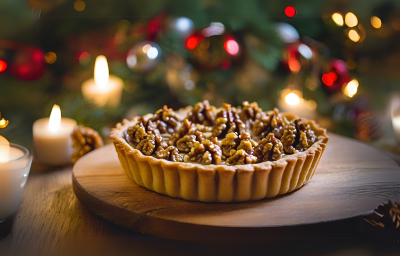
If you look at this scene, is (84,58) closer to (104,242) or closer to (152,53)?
(152,53)

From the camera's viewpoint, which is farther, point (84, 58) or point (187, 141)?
point (84, 58)

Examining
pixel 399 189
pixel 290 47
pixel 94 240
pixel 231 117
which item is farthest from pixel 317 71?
pixel 94 240

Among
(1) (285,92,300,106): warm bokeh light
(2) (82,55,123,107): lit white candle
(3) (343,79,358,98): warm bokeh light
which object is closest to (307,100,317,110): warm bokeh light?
(1) (285,92,300,106): warm bokeh light

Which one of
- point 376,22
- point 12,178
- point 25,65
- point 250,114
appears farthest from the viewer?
point 376,22

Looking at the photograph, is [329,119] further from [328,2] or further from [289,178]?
[289,178]

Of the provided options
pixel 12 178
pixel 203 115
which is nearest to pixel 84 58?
pixel 203 115

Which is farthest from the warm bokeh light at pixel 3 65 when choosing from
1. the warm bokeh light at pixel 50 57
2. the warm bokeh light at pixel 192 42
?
the warm bokeh light at pixel 192 42
